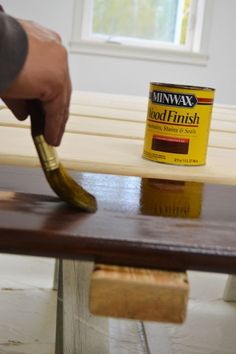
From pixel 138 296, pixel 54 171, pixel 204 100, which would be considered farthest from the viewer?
pixel 204 100

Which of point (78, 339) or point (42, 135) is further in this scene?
point (78, 339)

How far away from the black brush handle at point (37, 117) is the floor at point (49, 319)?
0.82 meters

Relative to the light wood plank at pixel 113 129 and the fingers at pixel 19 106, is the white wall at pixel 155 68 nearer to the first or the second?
the light wood plank at pixel 113 129

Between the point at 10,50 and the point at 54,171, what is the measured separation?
13 cm

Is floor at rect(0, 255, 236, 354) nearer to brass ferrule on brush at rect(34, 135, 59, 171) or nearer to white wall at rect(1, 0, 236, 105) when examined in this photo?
brass ferrule on brush at rect(34, 135, 59, 171)

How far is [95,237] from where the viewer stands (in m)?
0.43

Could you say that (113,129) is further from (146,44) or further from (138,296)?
(146,44)

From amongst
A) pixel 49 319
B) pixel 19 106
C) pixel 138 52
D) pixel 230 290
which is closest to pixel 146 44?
pixel 138 52

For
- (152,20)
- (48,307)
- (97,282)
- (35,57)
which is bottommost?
(48,307)

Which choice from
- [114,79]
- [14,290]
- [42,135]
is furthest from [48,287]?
[114,79]

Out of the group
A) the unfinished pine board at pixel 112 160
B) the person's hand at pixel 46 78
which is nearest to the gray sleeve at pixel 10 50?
the person's hand at pixel 46 78

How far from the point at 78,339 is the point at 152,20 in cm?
246

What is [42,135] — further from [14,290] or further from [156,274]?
[14,290]

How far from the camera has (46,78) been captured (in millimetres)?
448
